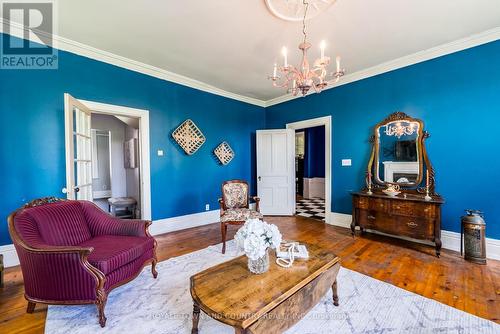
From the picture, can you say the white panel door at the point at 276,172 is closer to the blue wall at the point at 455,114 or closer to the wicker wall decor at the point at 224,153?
the wicker wall decor at the point at 224,153

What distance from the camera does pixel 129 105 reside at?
11.2 feet

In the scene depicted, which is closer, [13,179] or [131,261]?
[131,261]

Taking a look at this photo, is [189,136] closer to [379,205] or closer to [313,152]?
[379,205]

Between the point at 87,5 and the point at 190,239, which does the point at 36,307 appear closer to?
the point at 190,239

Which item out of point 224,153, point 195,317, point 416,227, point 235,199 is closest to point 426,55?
point 416,227

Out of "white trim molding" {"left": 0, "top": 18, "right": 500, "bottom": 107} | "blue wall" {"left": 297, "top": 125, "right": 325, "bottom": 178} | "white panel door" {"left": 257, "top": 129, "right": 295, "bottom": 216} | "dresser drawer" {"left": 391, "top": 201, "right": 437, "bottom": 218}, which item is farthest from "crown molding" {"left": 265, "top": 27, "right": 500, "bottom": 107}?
"blue wall" {"left": 297, "top": 125, "right": 325, "bottom": 178}

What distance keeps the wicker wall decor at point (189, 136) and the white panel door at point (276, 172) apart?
1.53m

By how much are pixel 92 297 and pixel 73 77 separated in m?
2.86

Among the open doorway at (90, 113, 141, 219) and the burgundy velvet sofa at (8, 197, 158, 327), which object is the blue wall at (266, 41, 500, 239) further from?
the open doorway at (90, 113, 141, 219)

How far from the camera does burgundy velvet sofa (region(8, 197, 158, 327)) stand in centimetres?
161

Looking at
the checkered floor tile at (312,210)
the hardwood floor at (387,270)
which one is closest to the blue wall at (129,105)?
the hardwood floor at (387,270)

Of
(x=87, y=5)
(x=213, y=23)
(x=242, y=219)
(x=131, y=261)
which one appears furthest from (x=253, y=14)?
(x=131, y=261)

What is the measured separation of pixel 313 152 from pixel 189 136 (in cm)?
515

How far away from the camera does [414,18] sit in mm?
2352
